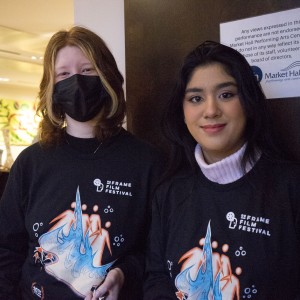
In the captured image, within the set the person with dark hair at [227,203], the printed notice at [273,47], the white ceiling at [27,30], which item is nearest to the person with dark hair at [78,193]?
the person with dark hair at [227,203]

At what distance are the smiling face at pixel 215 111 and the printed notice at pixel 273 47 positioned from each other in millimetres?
268

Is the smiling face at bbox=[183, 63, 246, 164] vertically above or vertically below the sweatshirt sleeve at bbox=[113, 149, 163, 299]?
above

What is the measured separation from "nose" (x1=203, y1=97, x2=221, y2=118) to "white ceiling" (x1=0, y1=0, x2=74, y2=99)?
3079 mm

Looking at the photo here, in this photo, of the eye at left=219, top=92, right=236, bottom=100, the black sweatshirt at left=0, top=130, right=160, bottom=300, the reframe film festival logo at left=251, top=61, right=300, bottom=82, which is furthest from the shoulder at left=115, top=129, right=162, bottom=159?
the reframe film festival logo at left=251, top=61, right=300, bottom=82

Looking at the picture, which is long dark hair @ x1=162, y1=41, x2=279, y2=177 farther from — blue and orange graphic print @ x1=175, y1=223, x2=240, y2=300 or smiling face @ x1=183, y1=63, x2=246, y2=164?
blue and orange graphic print @ x1=175, y1=223, x2=240, y2=300

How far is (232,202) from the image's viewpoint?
110 centimetres

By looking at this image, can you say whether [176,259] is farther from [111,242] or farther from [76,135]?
[76,135]

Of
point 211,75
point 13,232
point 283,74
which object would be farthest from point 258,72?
point 13,232

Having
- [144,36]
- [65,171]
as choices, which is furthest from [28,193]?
[144,36]

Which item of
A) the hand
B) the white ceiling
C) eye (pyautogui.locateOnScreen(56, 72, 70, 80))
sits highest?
the white ceiling

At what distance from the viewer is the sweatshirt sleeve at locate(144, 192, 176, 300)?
1.17 meters

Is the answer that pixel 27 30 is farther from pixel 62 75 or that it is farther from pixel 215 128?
pixel 215 128

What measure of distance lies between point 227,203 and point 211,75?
1.27ft

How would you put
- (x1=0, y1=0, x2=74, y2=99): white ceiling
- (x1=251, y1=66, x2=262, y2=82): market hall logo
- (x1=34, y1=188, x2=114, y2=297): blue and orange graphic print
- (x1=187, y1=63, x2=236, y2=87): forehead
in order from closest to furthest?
(x1=187, y1=63, x2=236, y2=87): forehead → (x1=34, y1=188, x2=114, y2=297): blue and orange graphic print → (x1=251, y1=66, x2=262, y2=82): market hall logo → (x1=0, y1=0, x2=74, y2=99): white ceiling
